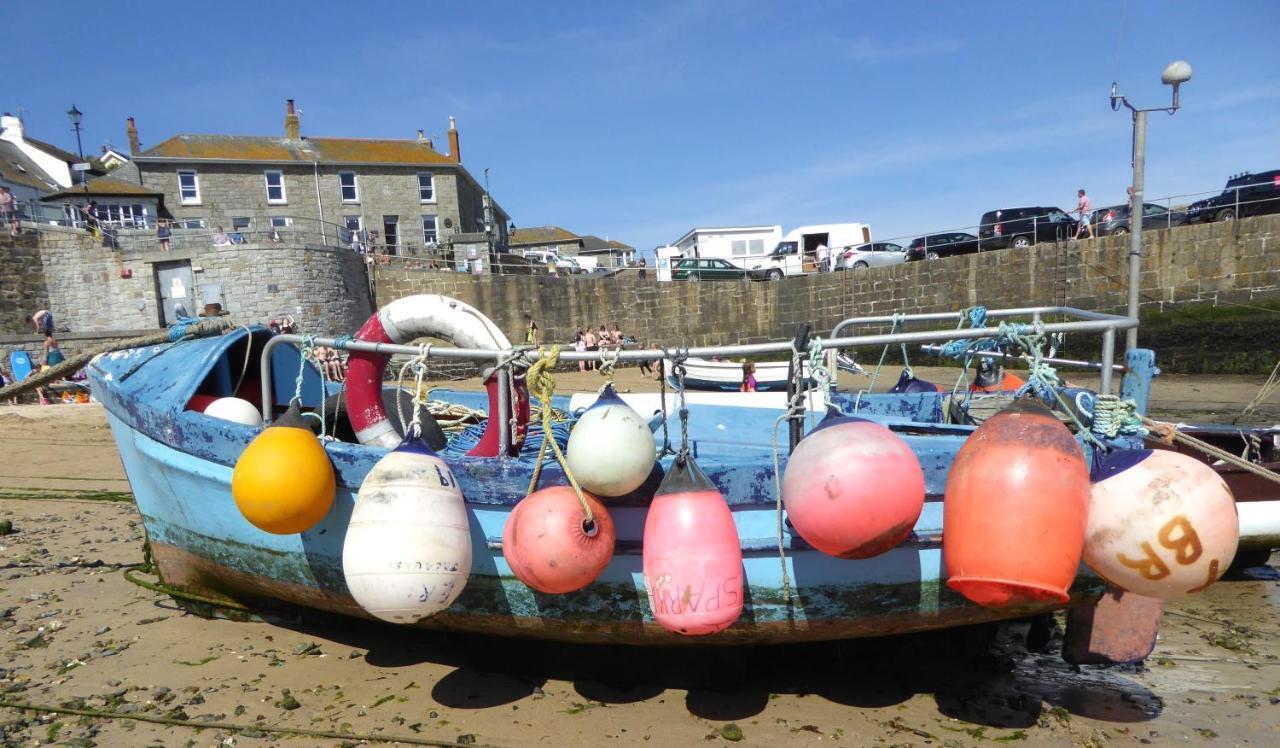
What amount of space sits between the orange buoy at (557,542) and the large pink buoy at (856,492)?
848 millimetres

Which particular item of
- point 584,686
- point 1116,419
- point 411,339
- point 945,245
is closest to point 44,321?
point 411,339

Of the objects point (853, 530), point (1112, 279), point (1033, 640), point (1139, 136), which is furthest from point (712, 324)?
point (853, 530)

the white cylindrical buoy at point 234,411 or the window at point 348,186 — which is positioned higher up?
the window at point 348,186

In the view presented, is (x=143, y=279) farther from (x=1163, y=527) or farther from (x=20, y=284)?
(x=1163, y=527)

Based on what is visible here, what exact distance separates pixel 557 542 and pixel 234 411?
2.65m

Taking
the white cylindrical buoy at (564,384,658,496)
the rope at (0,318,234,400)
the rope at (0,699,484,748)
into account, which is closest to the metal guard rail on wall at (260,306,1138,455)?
the white cylindrical buoy at (564,384,658,496)

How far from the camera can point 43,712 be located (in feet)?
11.6

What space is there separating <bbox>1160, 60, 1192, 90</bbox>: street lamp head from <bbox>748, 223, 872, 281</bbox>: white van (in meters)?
17.5

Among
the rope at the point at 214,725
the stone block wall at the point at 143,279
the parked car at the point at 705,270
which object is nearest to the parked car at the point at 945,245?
the parked car at the point at 705,270

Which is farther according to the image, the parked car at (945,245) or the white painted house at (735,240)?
the white painted house at (735,240)

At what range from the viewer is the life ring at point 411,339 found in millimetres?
4062

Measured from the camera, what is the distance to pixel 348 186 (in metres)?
34.6

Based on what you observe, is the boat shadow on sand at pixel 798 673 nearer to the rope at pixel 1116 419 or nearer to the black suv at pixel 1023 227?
the rope at pixel 1116 419

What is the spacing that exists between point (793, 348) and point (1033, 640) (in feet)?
8.93
